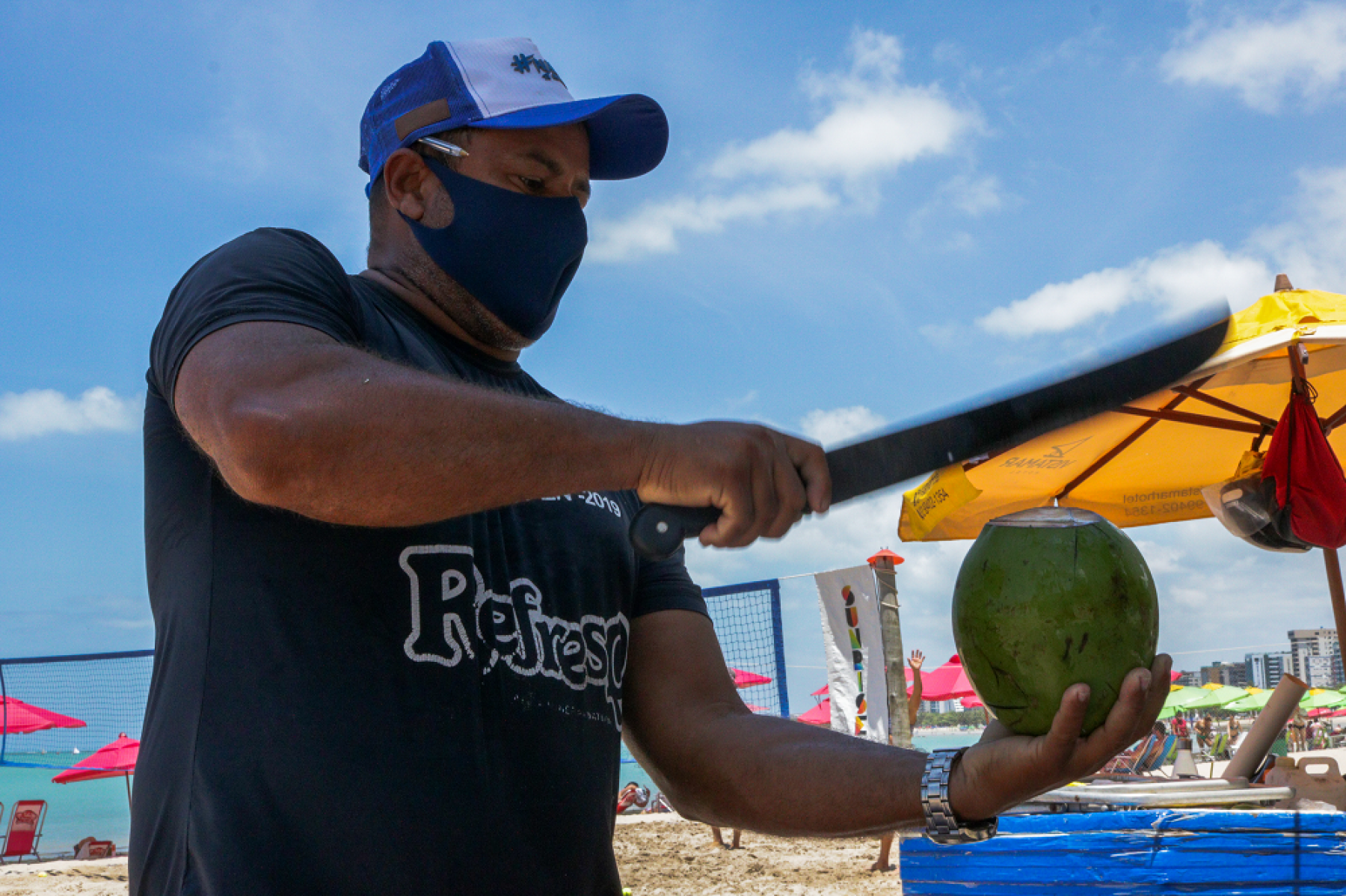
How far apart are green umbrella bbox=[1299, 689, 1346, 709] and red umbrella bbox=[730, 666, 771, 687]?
41212 mm

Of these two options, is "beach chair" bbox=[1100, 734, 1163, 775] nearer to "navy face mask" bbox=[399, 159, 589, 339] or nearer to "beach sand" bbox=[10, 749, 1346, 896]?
"beach sand" bbox=[10, 749, 1346, 896]

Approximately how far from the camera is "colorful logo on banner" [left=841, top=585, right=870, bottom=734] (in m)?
7.95

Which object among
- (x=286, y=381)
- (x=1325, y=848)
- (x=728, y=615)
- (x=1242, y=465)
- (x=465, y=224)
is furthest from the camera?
(x=728, y=615)

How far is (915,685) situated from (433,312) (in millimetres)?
7318

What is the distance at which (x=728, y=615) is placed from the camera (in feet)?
30.9

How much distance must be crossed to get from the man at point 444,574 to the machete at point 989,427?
83 millimetres

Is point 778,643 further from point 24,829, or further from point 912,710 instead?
point 24,829

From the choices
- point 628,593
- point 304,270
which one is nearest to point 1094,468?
point 628,593

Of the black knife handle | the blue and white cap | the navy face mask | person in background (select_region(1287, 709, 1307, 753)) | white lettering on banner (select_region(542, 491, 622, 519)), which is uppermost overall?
the blue and white cap

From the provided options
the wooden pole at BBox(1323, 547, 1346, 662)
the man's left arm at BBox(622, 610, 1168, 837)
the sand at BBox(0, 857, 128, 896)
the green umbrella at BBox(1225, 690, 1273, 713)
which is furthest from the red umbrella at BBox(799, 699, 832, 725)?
the green umbrella at BBox(1225, 690, 1273, 713)

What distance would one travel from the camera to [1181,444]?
21.3 ft

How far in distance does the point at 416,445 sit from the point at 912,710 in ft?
25.2

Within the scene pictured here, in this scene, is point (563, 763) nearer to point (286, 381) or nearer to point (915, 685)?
point (286, 381)

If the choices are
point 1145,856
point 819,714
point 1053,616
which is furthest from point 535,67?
point 819,714
